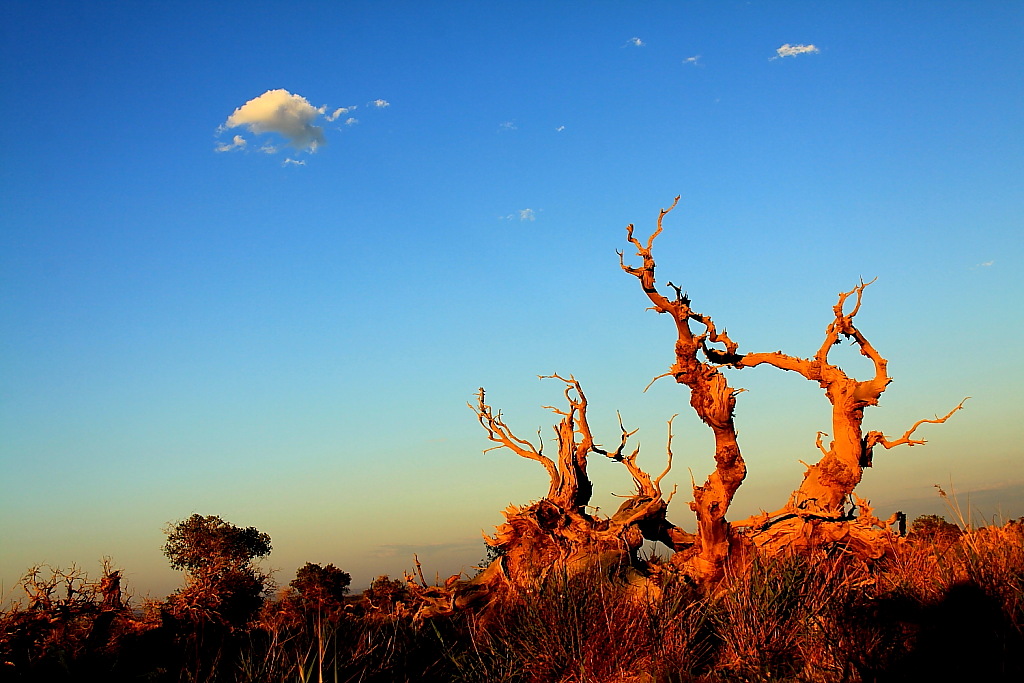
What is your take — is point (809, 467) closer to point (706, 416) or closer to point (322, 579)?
point (706, 416)

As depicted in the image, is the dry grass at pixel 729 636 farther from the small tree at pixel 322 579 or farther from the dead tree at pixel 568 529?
the small tree at pixel 322 579

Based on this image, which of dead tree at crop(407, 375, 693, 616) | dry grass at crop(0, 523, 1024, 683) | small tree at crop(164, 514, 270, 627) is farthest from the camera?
small tree at crop(164, 514, 270, 627)

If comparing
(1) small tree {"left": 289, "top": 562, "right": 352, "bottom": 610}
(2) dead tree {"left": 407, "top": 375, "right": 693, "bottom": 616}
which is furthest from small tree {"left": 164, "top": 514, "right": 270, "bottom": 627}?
(2) dead tree {"left": 407, "top": 375, "right": 693, "bottom": 616}

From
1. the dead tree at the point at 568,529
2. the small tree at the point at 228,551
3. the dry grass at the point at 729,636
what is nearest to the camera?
the dry grass at the point at 729,636

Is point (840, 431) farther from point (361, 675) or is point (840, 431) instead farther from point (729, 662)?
point (361, 675)

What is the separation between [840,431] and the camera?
18828mm

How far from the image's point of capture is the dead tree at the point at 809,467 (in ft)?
58.4

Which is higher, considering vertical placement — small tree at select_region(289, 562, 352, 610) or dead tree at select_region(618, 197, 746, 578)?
dead tree at select_region(618, 197, 746, 578)

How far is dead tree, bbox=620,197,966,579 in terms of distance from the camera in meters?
17.8

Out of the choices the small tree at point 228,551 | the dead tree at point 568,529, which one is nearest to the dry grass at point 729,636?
the dead tree at point 568,529

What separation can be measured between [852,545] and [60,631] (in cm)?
1520

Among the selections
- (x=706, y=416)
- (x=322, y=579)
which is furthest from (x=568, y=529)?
(x=322, y=579)

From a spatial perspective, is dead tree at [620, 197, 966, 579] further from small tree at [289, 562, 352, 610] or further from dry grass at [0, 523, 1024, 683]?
small tree at [289, 562, 352, 610]

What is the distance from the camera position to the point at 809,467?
19.4m
